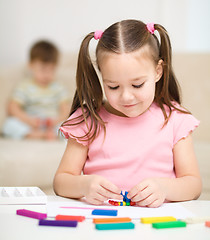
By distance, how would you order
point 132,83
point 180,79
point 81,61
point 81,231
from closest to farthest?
point 81,231 → point 132,83 → point 81,61 → point 180,79

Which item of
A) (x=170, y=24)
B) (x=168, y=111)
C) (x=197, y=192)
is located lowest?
(x=197, y=192)

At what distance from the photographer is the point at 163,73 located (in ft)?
3.78

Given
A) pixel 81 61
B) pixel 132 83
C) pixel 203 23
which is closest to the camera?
pixel 132 83

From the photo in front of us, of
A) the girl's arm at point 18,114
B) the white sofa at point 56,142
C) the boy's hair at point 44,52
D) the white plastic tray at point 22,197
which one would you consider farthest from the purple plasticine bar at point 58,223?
the boy's hair at point 44,52

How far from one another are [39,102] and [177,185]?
1969 mm

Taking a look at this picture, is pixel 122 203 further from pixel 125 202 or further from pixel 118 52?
pixel 118 52

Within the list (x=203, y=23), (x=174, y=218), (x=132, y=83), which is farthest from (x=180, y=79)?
(x=174, y=218)

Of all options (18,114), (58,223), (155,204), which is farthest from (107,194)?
(18,114)

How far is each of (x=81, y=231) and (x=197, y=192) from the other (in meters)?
0.47

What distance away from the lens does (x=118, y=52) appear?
1.00m

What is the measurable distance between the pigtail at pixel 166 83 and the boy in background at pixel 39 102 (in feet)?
5.09

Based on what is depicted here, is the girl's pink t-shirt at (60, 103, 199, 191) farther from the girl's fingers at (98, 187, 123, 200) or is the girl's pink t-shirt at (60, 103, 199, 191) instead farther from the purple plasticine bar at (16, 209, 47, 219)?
the purple plasticine bar at (16, 209, 47, 219)

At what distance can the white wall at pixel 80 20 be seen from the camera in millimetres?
3170

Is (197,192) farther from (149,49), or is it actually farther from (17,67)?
(17,67)
